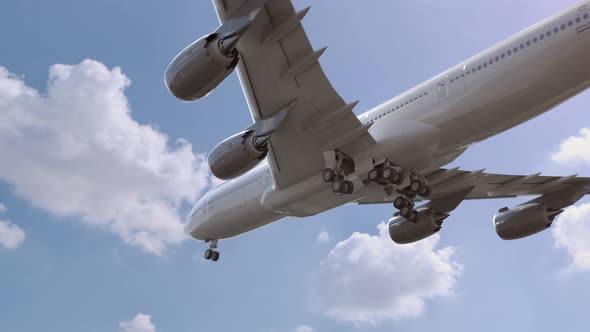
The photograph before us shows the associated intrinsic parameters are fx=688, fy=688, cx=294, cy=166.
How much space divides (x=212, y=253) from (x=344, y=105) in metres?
10.2

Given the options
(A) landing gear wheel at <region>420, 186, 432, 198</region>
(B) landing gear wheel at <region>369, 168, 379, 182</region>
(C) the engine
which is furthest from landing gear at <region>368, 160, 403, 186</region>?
(C) the engine

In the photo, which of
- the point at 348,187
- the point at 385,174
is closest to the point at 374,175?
the point at 385,174

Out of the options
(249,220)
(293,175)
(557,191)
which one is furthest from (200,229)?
(557,191)

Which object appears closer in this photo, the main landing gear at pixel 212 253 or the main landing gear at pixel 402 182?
the main landing gear at pixel 402 182

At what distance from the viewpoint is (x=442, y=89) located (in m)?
17.3

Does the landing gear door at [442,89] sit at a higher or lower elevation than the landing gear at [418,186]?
higher

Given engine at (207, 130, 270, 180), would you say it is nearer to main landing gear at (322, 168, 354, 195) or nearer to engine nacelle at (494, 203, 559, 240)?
main landing gear at (322, 168, 354, 195)

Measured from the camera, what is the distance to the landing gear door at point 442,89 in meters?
17.2

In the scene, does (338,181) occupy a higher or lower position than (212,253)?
lower

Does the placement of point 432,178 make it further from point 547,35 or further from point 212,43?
point 212,43

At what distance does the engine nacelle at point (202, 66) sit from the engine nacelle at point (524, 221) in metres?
12.4

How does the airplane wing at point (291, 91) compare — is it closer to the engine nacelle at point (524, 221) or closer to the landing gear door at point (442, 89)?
the landing gear door at point (442, 89)

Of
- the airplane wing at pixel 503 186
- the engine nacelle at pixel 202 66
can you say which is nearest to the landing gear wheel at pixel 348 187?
the airplane wing at pixel 503 186

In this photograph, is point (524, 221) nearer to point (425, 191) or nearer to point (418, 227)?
point (418, 227)
